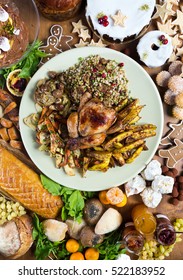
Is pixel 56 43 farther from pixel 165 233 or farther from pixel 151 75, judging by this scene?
pixel 165 233

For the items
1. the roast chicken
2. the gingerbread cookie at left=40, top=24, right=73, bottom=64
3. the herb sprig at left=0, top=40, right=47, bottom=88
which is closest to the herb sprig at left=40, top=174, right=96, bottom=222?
the roast chicken

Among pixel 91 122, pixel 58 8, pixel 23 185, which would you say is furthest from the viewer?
pixel 23 185

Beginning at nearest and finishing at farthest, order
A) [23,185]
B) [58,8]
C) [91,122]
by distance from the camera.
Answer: [91,122]
[58,8]
[23,185]

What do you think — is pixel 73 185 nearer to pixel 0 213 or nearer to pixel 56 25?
pixel 0 213

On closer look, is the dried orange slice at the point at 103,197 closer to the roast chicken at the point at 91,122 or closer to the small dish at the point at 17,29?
the roast chicken at the point at 91,122

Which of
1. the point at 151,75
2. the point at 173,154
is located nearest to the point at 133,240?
the point at 173,154

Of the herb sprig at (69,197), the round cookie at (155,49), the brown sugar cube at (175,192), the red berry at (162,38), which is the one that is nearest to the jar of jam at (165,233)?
the brown sugar cube at (175,192)

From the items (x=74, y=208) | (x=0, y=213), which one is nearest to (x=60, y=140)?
(x=74, y=208)

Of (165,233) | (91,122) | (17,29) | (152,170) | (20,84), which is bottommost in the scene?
(165,233)
